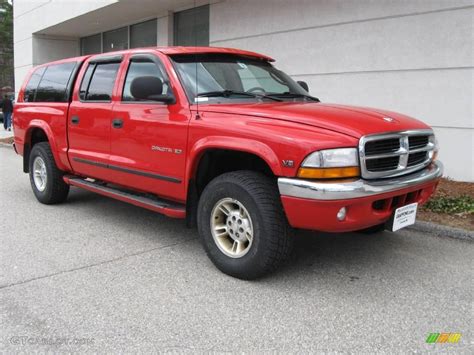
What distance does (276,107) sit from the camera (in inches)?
158

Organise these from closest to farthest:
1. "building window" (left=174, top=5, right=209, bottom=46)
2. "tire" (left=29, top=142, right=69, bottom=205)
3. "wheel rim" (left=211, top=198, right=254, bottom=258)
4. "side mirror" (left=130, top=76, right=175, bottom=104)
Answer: "wheel rim" (left=211, top=198, right=254, bottom=258) → "side mirror" (left=130, top=76, right=175, bottom=104) → "tire" (left=29, top=142, right=69, bottom=205) → "building window" (left=174, top=5, right=209, bottom=46)

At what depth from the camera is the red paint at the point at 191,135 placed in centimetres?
340

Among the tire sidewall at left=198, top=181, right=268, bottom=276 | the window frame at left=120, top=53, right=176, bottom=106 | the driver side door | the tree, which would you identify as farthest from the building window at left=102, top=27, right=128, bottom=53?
the tree

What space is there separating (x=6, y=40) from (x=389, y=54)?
4626 centimetres

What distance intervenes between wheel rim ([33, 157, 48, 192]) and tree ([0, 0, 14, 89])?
142 ft

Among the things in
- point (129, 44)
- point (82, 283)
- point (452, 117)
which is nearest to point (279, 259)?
point (82, 283)

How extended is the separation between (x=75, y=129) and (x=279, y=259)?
127 inches

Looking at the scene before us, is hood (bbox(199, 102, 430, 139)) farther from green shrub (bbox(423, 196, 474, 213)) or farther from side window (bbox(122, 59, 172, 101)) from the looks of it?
green shrub (bbox(423, 196, 474, 213))

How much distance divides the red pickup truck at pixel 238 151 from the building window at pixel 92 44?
43.7 feet

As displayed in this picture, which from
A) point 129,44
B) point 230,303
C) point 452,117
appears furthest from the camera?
point 129,44

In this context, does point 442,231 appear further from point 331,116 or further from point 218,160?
point 218,160

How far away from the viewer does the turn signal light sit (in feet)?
10.9

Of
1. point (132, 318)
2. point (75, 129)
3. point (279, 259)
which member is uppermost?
point (75, 129)

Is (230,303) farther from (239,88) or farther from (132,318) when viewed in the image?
(239,88)
